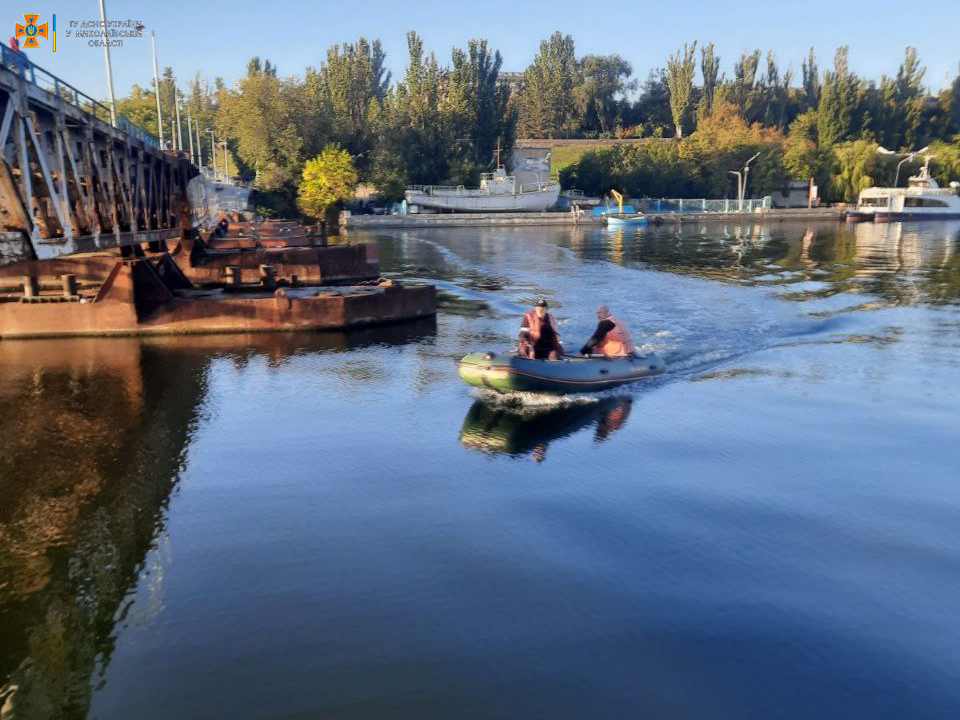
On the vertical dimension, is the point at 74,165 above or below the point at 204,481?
above

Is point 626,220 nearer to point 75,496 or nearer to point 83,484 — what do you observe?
point 83,484

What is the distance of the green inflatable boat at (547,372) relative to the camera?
19.0m

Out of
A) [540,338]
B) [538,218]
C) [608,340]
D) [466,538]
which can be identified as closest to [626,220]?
[538,218]

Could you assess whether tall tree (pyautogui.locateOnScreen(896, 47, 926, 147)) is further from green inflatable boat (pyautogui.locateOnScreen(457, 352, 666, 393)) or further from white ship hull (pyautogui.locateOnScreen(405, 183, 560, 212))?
green inflatable boat (pyautogui.locateOnScreen(457, 352, 666, 393))

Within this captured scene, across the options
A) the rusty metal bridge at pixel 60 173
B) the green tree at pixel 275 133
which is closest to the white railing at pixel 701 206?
the green tree at pixel 275 133

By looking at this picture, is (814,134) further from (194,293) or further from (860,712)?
(860,712)

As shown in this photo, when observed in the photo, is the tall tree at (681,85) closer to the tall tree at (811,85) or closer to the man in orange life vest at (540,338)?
the tall tree at (811,85)

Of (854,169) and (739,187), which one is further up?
(854,169)

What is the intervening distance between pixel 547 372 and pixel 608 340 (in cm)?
264

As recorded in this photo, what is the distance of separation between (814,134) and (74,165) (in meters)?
121

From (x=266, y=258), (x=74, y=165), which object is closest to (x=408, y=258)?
(x=266, y=258)

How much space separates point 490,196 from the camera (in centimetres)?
9862

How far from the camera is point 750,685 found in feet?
28.6

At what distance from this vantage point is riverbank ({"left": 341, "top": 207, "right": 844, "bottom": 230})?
290 feet
